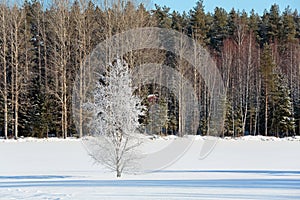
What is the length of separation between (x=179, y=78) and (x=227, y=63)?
5804mm

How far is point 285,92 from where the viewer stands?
29938mm

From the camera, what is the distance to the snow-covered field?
7422 millimetres

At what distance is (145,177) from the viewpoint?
35.6 feet

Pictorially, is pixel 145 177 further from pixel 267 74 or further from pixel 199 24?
pixel 199 24

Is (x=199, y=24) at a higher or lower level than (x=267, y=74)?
higher

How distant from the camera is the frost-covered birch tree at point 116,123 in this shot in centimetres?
1170

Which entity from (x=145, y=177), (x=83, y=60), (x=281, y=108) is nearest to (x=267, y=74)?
(x=281, y=108)

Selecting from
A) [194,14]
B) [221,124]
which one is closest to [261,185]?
[221,124]

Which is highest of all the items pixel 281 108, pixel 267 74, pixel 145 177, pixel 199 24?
pixel 199 24

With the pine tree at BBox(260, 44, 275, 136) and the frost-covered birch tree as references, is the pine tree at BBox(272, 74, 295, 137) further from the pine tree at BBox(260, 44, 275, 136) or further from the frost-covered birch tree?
the frost-covered birch tree

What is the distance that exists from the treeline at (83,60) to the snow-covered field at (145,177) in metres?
3.94

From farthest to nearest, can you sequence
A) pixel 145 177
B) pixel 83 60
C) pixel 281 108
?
pixel 281 108 → pixel 83 60 → pixel 145 177

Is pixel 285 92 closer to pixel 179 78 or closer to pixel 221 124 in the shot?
pixel 221 124

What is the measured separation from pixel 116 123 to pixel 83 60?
15435 mm
